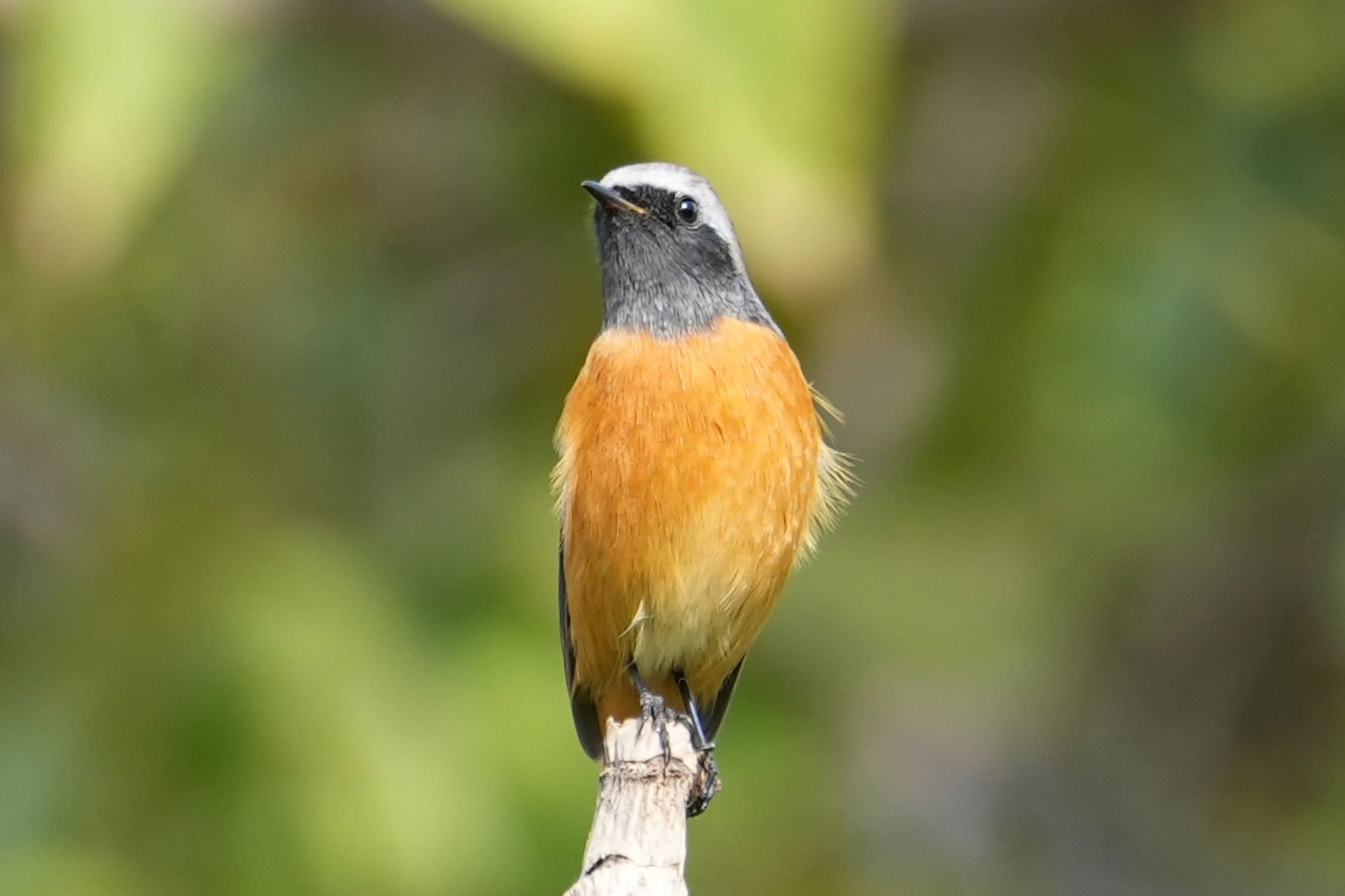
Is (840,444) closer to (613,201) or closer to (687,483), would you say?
(613,201)

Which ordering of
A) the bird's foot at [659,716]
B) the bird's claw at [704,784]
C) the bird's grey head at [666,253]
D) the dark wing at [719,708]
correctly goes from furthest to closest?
the dark wing at [719,708]
the bird's grey head at [666,253]
the bird's claw at [704,784]
the bird's foot at [659,716]

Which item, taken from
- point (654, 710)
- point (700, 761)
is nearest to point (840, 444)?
point (700, 761)

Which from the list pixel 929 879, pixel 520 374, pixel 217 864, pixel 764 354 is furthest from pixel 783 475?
pixel 929 879

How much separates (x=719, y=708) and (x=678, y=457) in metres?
1.57

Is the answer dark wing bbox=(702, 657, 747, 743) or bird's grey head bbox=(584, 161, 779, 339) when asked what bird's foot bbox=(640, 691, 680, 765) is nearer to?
dark wing bbox=(702, 657, 747, 743)

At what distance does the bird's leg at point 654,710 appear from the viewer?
14.4ft

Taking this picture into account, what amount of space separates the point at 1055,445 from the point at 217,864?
4.31 meters

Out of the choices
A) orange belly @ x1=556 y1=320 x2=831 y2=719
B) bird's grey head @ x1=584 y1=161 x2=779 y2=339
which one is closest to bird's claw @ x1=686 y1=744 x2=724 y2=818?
orange belly @ x1=556 y1=320 x2=831 y2=719

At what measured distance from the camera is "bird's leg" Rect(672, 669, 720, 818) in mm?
5859

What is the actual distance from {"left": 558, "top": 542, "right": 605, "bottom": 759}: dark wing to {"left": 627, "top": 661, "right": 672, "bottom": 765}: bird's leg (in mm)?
265

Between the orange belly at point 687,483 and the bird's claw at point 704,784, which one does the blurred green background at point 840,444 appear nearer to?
the orange belly at point 687,483

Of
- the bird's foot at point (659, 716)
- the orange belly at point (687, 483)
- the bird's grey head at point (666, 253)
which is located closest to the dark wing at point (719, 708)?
the bird's foot at point (659, 716)

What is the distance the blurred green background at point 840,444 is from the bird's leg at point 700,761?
897mm

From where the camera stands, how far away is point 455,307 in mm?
9797
